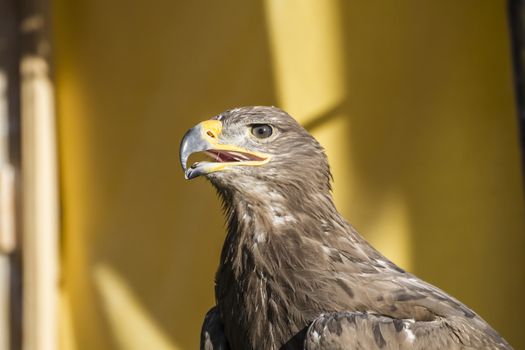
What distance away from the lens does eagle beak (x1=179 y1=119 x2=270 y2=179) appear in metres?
2.55

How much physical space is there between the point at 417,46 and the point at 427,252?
84 centimetres

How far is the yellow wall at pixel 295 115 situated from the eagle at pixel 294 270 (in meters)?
1.09

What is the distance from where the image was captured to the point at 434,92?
12.4ft

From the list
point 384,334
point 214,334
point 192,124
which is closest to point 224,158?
point 214,334

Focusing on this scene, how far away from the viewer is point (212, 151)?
2.69 m

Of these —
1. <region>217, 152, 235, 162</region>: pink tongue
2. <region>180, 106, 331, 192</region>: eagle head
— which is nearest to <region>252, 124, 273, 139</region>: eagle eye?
<region>180, 106, 331, 192</region>: eagle head

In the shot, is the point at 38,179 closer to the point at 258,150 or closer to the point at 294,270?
the point at 258,150

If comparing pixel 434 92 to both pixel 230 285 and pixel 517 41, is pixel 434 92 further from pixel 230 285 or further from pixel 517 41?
pixel 230 285

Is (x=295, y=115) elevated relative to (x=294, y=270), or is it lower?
Answer: elevated

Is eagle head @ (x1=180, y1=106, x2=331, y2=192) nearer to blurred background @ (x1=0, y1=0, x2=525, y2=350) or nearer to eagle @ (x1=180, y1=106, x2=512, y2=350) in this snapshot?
eagle @ (x1=180, y1=106, x2=512, y2=350)

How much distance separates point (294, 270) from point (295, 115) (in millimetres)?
1694

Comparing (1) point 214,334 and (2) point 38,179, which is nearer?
(1) point 214,334

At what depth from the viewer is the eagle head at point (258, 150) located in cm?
263

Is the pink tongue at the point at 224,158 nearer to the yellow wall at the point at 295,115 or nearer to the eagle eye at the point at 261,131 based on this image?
the eagle eye at the point at 261,131
